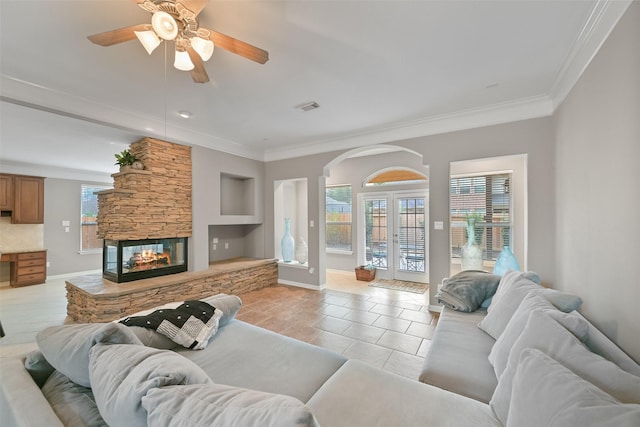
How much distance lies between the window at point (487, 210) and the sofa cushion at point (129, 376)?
4319mm

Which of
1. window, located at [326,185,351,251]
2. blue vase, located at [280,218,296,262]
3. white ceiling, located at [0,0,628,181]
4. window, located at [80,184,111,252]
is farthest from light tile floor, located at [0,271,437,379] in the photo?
white ceiling, located at [0,0,628,181]

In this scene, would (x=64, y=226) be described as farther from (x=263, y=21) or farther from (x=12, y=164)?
(x=263, y=21)

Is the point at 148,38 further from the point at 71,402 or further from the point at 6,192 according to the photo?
the point at 6,192

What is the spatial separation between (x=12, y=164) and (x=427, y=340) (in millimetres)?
8534

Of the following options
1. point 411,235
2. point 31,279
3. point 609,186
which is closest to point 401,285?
point 411,235

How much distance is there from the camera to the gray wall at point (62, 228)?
19.5 ft

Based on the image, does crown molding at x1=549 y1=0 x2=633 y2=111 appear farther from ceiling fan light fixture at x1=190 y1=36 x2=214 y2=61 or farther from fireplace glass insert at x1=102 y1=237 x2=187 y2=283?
fireplace glass insert at x1=102 y1=237 x2=187 y2=283

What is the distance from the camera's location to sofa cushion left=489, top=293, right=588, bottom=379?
1.25 metres

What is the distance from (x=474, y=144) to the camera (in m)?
3.40

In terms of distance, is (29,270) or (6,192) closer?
(6,192)

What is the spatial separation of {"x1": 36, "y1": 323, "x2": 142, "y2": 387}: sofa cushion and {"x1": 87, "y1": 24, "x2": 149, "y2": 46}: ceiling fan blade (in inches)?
68.1

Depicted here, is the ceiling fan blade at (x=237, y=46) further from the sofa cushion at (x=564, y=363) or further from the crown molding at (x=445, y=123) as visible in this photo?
the crown molding at (x=445, y=123)

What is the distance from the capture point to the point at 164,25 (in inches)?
62.3

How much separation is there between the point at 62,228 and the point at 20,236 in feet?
2.27
